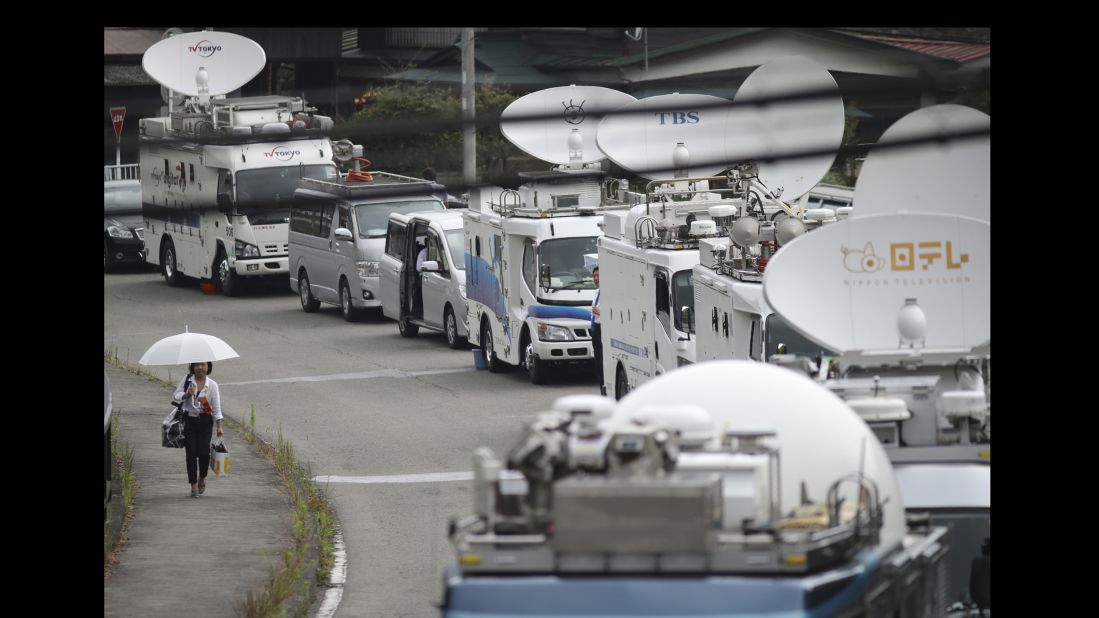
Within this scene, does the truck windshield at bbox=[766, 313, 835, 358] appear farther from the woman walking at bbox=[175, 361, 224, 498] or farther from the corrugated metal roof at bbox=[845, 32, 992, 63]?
the corrugated metal roof at bbox=[845, 32, 992, 63]

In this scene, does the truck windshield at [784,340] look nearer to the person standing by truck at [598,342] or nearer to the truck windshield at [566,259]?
the person standing by truck at [598,342]

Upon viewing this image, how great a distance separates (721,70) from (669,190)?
12.9m

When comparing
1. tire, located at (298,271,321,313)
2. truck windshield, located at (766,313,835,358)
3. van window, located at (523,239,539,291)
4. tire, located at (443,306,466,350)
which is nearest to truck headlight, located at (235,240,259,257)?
tire, located at (298,271,321,313)

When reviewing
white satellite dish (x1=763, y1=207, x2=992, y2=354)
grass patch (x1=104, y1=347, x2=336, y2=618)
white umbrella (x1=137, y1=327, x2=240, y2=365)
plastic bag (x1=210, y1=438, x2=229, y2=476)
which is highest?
white satellite dish (x1=763, y1=207, x2=992, y2=354)

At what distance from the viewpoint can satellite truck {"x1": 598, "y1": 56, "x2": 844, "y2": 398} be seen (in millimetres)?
18266

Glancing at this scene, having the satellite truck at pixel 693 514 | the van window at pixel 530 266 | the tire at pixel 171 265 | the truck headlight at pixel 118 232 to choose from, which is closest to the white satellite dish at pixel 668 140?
the van window at pixel 530 266

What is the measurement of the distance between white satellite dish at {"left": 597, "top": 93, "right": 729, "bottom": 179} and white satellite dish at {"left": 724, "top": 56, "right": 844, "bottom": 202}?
0.65m

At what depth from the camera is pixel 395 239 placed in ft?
95.5

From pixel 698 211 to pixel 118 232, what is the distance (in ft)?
65.3

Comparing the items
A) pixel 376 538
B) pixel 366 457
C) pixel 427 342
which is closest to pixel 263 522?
pixel 376 538

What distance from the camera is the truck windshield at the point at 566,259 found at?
78.8 ft

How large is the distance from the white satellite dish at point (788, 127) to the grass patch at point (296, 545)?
5.82m

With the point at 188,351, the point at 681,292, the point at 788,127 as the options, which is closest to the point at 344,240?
the point at 788,127

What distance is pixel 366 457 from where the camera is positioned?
65.3 feet
